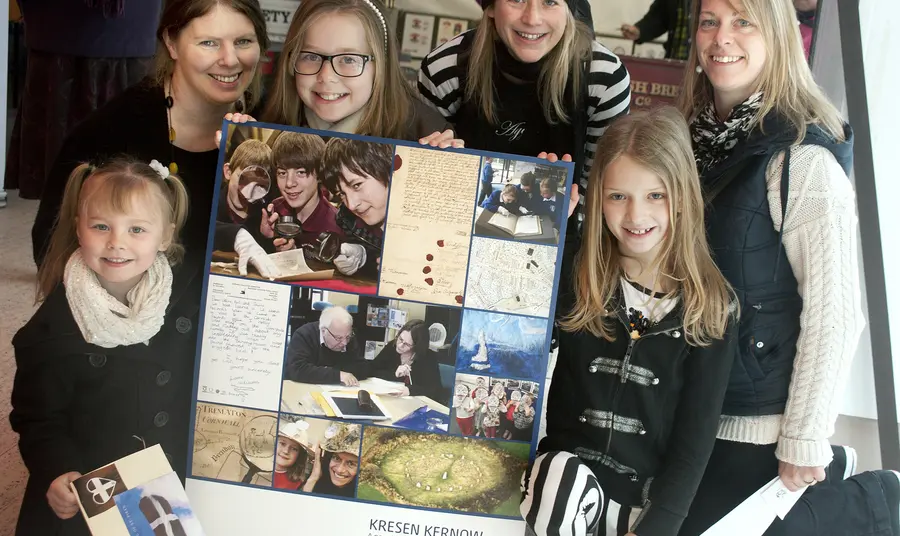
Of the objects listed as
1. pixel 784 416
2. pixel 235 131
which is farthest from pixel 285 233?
pixel 784 416

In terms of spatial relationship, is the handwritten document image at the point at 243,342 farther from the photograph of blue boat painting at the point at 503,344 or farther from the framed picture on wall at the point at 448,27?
the framed picture on wall at the point at 448,27

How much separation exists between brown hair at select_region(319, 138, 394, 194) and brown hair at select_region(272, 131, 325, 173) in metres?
0.02

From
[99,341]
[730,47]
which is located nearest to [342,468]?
[99,341]

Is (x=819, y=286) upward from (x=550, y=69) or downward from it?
downward

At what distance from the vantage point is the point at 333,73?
176 centimetres

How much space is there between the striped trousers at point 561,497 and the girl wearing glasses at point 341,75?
721 millimetres

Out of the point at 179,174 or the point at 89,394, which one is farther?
the point at 179,174

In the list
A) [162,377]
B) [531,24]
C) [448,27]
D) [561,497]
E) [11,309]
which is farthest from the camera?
[448,27]

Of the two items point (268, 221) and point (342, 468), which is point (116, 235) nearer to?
point (268, 221)

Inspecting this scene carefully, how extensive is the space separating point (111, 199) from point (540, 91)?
1028 mm

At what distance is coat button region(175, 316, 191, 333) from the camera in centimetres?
170

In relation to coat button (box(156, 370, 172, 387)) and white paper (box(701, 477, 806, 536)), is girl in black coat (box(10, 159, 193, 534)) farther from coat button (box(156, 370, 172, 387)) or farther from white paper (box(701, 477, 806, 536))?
white paper (box(701, 477, 806, 536))

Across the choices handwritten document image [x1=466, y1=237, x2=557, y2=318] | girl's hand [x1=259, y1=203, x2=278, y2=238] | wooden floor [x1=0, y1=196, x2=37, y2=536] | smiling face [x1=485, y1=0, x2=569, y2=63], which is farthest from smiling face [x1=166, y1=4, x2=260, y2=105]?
wooden floor [x1=0, y1=196, x2=37, y2=536]

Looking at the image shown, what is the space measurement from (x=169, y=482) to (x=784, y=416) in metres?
1.26
